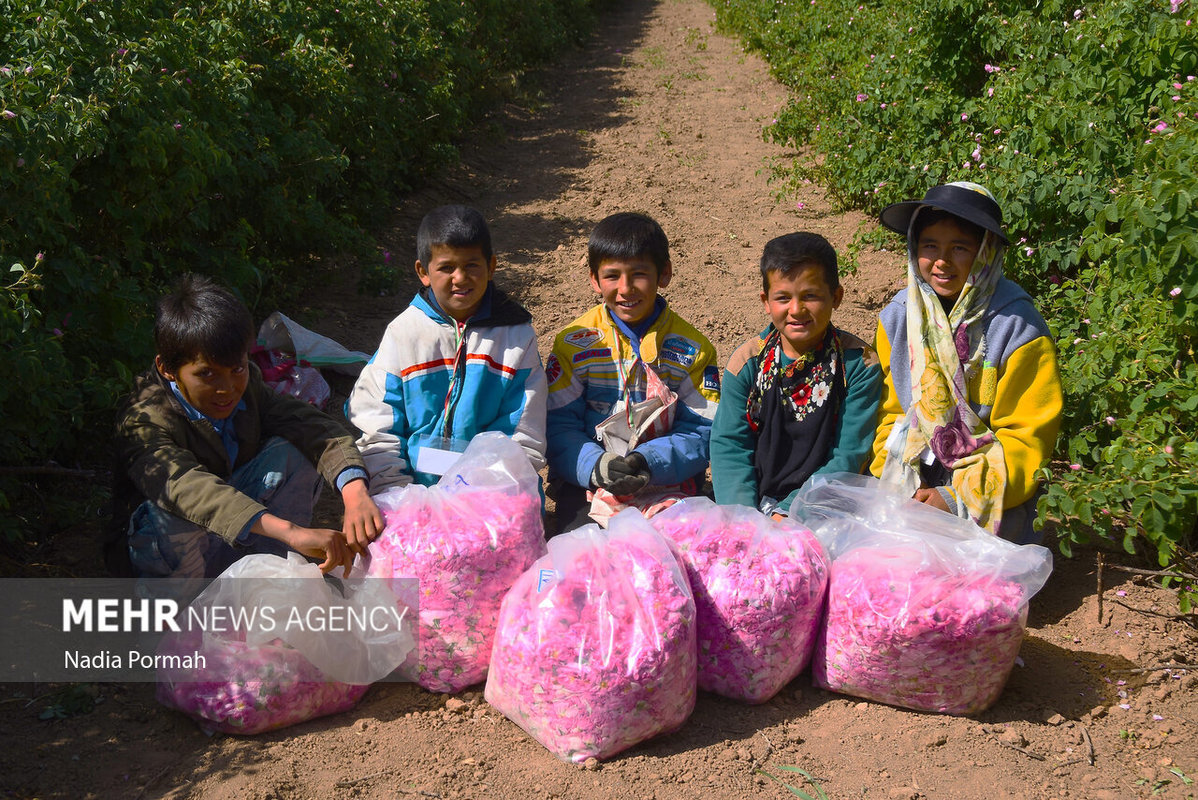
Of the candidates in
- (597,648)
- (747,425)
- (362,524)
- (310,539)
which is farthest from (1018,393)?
(310,539)

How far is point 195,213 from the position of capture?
3.93 metres

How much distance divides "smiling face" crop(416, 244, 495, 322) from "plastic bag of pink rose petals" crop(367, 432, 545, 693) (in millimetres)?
648

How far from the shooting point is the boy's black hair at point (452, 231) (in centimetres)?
308

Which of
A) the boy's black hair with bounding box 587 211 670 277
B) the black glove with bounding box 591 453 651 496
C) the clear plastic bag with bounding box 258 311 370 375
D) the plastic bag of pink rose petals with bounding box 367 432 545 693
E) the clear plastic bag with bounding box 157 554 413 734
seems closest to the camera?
the clear plastic bag with bounding box 157 554 413 734

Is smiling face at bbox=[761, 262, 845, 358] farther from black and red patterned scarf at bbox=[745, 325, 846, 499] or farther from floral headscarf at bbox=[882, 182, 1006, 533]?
floral headscarf at bbox=[882, 182, 1006, 533]

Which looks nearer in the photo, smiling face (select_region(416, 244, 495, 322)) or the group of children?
the group of children

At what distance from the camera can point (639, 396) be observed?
3283 mm

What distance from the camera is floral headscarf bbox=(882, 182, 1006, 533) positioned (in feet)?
9.66

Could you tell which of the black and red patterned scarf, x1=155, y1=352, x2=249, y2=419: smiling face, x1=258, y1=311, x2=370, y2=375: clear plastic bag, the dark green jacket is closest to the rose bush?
the black and red patterned scarf

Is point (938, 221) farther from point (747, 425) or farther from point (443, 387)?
point (443, 387)

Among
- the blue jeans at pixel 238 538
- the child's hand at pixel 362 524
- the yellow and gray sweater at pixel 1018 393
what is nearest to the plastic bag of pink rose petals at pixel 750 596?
the yellow and gray sweater at pixel 1018 393

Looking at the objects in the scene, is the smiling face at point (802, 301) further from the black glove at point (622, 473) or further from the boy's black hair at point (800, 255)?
the black glove at point (622, 473)

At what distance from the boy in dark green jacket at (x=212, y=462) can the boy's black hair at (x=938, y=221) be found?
181 cm

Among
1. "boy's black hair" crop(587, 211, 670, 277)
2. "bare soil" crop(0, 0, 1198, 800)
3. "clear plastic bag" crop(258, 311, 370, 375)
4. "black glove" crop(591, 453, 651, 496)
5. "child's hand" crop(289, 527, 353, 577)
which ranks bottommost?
"bare soil" crop(0, 0, 1198, 800)
